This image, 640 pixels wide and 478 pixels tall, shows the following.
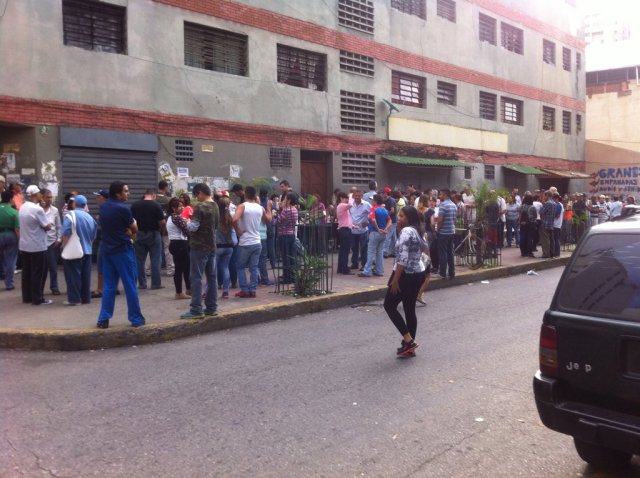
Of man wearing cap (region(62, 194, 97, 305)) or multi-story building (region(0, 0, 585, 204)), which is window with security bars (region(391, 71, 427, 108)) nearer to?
multi-story building (region(0, 0, 585, 204))

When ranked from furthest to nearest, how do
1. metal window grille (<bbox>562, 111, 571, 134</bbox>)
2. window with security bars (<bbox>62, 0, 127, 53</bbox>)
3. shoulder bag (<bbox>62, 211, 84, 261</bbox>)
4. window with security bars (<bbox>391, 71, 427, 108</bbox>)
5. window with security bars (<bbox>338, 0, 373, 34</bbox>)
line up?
metal window grille (<bbox>562, 111, 571, 134</bbox>)
window with security bars (<bbox>391, 71, 427, 108</bbox>)
window with security bars (<bbox>338, 0, 373, 34</bbox>)
window with security bars (<bbox>62, 0, 127, 53</bbox>)
shoulder bag (<bbox>62, 211, 84, 261</bbox>)

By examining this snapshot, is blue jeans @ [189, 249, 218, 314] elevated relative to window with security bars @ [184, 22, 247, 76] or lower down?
lower down

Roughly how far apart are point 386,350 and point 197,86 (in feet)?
33.7

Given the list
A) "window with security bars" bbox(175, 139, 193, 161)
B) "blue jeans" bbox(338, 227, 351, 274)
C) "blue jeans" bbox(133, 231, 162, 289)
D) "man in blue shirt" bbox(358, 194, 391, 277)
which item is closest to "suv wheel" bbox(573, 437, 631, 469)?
"blue jeans" bbox(133, 231, 162, 289)

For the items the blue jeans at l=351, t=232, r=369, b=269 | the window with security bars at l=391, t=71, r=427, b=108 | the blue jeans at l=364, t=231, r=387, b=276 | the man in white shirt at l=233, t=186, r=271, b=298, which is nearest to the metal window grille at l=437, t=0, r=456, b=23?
the window with security bars at l=391, t=71, r=427, b=108

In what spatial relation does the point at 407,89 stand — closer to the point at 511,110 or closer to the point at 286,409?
the point at 511,110

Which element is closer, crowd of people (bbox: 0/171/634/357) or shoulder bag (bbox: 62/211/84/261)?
crowd of people (bbox: 0/171/634/357)

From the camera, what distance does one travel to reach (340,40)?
18.2m

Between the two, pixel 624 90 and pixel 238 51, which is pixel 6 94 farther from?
pixel 624 90

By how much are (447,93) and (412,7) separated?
11.8ft

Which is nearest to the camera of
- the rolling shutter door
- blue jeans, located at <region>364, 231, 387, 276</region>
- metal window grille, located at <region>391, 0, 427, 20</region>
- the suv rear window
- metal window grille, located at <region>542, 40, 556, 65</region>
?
the suv rear window

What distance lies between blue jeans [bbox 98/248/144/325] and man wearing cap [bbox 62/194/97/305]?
1.72 metres

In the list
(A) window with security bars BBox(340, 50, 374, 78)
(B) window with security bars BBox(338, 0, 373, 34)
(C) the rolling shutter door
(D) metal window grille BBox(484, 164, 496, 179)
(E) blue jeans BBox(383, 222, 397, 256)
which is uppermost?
(B) window with security bars BBox(338, 0, 373, 34)

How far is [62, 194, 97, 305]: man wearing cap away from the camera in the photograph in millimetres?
8586
